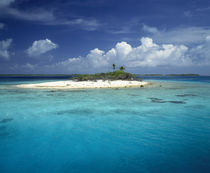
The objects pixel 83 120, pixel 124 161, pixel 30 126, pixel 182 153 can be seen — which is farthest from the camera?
pixel 83 120

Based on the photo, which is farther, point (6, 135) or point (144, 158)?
point (6, 135)

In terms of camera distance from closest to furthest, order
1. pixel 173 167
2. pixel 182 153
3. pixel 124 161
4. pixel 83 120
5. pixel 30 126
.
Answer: pixel 173 167, pixel 124 161, pixel 182 153, pixel 30 126, pixel 83 120

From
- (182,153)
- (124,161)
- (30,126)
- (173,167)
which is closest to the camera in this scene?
(173,167)

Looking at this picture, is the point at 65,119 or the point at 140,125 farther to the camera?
the point at 65,119

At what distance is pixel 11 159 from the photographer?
24.9 ft

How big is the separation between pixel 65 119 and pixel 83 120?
1703 millimetres

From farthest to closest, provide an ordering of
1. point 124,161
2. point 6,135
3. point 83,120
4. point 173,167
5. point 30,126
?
point 83,120 < point 30,126 < point 6,135 < point 124,161 < point 173,167

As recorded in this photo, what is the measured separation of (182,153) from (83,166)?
5.02 meters

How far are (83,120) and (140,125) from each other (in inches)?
196

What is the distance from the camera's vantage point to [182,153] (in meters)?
7.90

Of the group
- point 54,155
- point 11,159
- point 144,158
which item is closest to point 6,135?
point 11,159

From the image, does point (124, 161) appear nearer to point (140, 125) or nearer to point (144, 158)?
point (144, 158)

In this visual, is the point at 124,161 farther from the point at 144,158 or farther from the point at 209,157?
the point at 209,157

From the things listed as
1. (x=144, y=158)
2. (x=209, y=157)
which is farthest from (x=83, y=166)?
(x=209, y=157)
